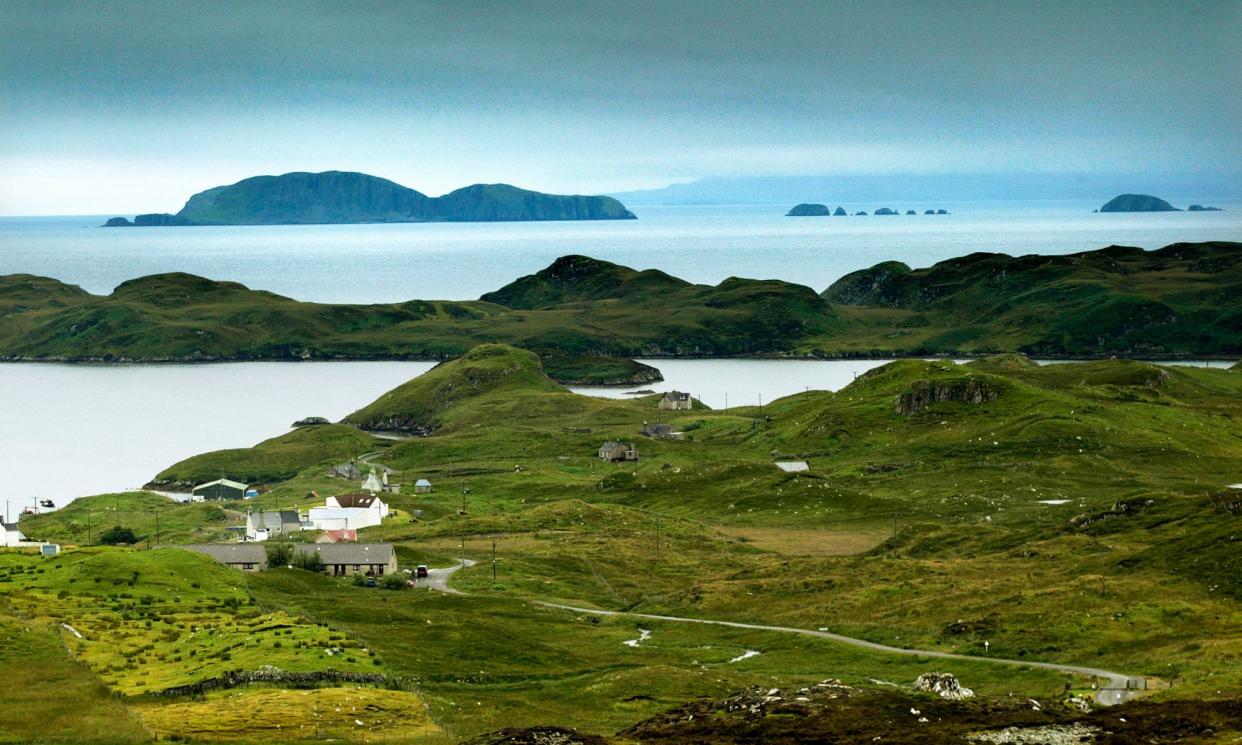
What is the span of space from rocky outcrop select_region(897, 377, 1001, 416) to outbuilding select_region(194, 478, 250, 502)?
91.3m

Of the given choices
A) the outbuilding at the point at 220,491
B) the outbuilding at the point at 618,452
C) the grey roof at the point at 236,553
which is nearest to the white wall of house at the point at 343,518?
the grey roof at the point at 236,553

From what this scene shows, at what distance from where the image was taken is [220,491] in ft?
578

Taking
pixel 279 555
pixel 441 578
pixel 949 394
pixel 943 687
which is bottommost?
pixel 441 578

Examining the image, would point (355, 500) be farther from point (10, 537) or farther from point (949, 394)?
point (949, 394)

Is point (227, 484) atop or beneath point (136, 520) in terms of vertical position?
beneath

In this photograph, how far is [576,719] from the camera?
60938 mm

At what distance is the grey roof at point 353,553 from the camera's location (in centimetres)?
11106

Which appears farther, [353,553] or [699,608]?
[353,553]

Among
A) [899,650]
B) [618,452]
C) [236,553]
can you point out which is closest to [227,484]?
[618,452]

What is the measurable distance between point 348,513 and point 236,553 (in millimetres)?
34627

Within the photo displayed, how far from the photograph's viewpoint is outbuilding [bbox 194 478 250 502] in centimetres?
17512

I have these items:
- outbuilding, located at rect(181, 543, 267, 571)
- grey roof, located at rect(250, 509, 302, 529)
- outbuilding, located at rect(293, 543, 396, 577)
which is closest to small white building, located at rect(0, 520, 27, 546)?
grey roof, located at rect(250, 509, 302, 529)

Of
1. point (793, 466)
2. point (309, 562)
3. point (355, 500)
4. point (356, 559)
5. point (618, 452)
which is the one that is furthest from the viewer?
point (618, 452)

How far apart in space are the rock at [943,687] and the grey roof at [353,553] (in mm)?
64107
